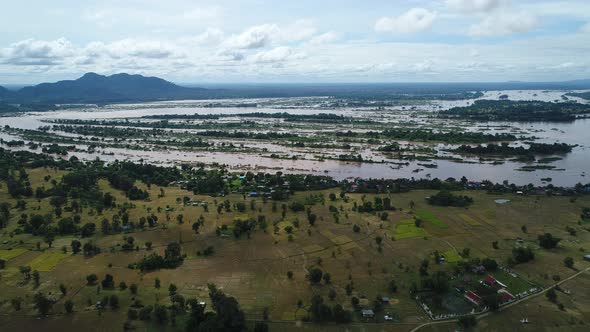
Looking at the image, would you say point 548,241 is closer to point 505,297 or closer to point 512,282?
point 512,282

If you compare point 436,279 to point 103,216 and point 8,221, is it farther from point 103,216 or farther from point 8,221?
point 8,221

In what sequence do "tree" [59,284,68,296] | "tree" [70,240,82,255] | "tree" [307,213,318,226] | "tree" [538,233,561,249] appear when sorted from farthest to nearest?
"tree" [307,213,318,226]
"tree" [70,240,82,255]
"tree" [538,233,561,249]
"tree" [59,284,68,296]

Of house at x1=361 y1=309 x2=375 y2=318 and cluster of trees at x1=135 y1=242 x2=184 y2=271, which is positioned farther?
cluster of trees at x1=135 y1=242 x2=184 y2=271

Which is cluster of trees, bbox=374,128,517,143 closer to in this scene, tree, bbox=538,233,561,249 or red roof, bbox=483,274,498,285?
tree, bbox=538,233,561,249

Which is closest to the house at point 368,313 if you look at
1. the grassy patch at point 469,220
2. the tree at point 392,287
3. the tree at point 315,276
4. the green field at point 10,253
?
the tree at point 392,287

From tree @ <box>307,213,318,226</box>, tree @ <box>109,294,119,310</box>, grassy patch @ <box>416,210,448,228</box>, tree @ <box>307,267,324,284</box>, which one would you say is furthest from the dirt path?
tree @ <box>109,294,119,310</box>

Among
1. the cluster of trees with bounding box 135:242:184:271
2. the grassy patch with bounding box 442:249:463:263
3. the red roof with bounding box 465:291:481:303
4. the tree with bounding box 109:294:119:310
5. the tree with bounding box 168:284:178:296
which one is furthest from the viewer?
the grassy patch with bounding box 442:249:463:263
